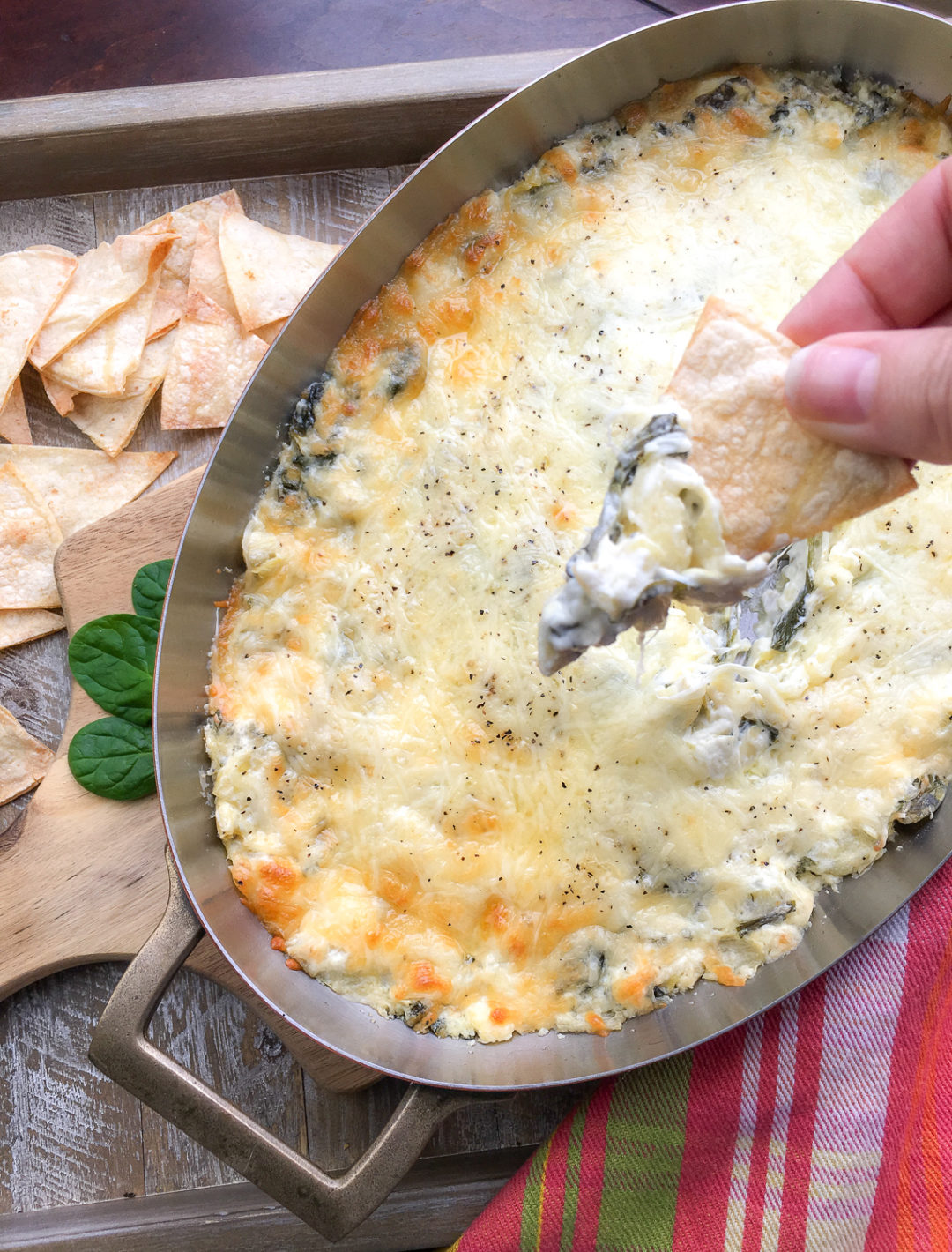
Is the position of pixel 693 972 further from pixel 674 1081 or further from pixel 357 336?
pixel 357 336

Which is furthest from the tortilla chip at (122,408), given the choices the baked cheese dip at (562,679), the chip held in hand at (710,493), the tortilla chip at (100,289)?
the chip held in hand at (710,493)

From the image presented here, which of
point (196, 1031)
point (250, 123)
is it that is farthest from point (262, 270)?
point (196, 1031)

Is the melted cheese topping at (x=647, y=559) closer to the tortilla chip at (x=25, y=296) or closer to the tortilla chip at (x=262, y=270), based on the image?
the tortilla chip at (x=262, y=270)

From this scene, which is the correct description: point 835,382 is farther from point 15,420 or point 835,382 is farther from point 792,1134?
point 15,420

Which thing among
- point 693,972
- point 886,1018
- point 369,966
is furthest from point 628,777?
point 886,1018

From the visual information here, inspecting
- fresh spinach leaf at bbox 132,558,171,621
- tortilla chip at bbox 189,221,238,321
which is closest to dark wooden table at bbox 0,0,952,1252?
tortilla chip at bbox 189,221,238,321
